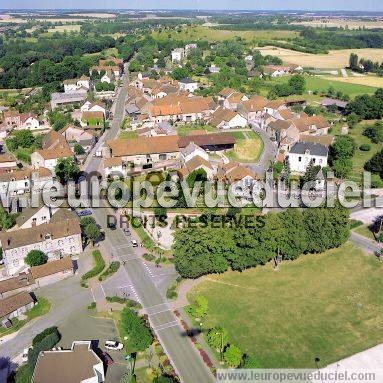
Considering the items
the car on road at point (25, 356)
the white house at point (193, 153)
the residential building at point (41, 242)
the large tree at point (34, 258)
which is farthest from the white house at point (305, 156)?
the car on road at point (25, 356)

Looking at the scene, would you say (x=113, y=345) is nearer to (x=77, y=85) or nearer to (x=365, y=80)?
(x=77, y=85)

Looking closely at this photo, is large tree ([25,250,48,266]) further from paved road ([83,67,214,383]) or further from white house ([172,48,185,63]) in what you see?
white house ([172,48,185,63])

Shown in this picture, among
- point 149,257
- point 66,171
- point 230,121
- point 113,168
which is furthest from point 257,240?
point 230,121

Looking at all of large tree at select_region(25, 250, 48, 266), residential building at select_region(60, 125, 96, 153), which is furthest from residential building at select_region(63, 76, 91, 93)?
large tree at select_region(25, 250, 48, 266)

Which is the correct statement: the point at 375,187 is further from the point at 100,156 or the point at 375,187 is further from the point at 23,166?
the point at 23,166

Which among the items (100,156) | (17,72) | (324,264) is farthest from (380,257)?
(17,72)
